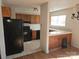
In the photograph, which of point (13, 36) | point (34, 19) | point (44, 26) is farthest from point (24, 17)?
point (13, 36)

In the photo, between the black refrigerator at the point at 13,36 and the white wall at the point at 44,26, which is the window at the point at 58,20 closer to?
the white wall at the point at 44,26

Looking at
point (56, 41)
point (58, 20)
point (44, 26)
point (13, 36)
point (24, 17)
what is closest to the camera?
point (13, 36)

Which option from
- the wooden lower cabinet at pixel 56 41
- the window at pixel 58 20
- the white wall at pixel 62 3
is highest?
the white wall at pixel 62 3

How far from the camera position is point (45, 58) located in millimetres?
3062

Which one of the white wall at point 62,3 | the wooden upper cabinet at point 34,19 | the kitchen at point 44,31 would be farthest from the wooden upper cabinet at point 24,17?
the white wall at point 62,3

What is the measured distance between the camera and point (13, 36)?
3.21 m

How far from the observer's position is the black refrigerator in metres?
3.04

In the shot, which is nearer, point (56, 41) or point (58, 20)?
point (56, 41)

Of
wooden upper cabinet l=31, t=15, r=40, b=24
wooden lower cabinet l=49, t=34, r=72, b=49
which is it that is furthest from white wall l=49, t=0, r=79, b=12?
wooden upper cabinet l=31, t=15, r=40, b=24

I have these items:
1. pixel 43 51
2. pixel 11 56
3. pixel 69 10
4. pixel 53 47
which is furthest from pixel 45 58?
pixel 69 10

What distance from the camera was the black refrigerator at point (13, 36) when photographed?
9.96 ft

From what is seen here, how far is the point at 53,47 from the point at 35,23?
9.37ft

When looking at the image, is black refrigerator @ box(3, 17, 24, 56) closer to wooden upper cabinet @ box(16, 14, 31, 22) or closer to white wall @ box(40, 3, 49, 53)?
white wall @ box(40, 3, 49, 53)

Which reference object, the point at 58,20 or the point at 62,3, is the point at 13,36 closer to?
the point at 62,3
